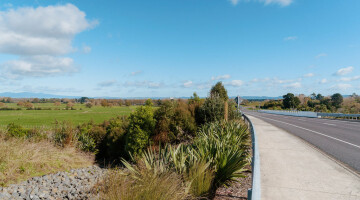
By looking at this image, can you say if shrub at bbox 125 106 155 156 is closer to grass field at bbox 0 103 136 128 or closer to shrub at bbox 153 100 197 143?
shrub at bbox 153 100 197 143

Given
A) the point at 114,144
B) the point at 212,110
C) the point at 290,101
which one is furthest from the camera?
the point at 290,101

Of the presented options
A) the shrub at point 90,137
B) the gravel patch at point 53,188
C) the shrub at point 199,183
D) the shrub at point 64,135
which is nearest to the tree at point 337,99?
the shrub at point 90,137

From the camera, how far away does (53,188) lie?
858 centimetres

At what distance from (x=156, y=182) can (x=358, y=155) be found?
838 centimetres

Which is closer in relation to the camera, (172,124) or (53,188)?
(53,188)

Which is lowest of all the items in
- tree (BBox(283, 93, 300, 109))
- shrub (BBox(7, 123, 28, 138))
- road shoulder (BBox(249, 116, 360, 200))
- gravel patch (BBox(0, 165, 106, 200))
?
gravel patch (BBox(0, 165, 106, 200))

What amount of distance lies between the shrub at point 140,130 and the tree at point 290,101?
256 ft

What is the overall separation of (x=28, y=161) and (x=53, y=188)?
93.4 inches

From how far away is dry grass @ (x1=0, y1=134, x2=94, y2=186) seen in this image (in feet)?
27.8

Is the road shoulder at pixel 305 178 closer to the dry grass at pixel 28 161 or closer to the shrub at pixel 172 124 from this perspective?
the shrub at pixel 172 124

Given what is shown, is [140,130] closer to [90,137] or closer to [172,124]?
[172,124]

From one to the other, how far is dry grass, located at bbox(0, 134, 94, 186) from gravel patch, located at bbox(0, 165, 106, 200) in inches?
20.4

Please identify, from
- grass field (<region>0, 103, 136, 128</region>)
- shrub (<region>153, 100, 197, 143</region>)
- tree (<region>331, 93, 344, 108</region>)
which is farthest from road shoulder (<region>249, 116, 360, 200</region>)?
tree (<region>331, 93, 344, 108</region>)

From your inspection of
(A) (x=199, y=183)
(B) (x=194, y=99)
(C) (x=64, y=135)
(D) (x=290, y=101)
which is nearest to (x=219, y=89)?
(B) (x=194, y=99)
